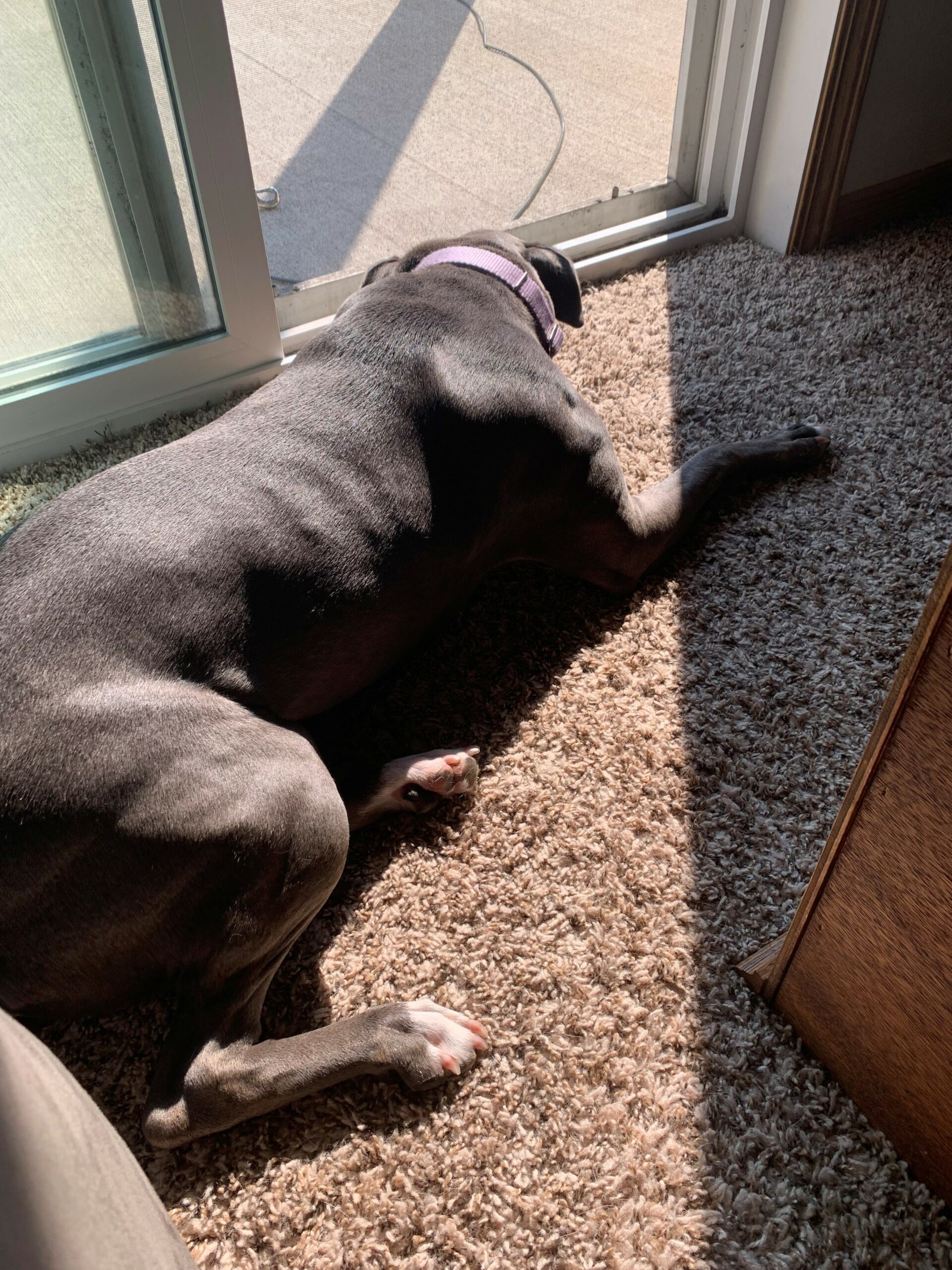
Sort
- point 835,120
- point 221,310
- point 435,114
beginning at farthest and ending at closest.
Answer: point 435,114, point 835,120, point 221,310

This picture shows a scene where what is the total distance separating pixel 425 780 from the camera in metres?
1.40

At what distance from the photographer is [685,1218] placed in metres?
1.04

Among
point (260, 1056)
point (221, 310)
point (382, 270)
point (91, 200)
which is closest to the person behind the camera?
point (260, 1056)

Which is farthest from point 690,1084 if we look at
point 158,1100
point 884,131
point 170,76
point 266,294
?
point 884,131

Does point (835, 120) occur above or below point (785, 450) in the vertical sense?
above

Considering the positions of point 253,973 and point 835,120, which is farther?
point 835,120

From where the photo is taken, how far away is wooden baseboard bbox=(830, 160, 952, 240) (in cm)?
262

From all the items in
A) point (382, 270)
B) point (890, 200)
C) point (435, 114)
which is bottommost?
point (890, 200)

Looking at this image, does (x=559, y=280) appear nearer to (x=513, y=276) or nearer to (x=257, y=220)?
(x=513, y=276)

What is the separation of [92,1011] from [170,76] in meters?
1.67

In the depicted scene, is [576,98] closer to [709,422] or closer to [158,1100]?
[709,422]

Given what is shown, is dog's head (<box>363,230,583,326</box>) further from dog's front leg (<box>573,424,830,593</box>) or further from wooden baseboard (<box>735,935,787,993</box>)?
wooden baseboard (<box>735,935,787,993</box>)

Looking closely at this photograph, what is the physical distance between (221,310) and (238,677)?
1258mm

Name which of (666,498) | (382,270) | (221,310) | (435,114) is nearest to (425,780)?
(666,498)
